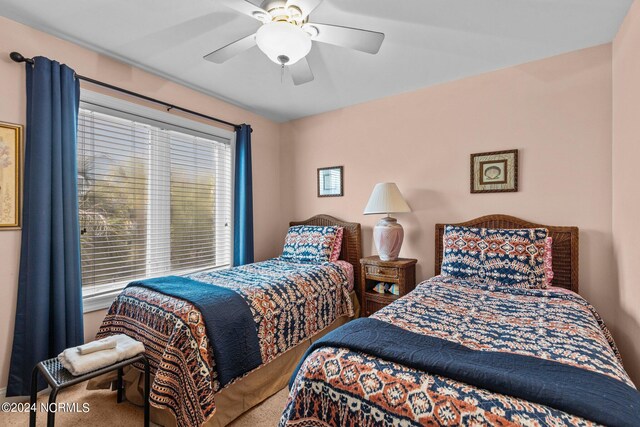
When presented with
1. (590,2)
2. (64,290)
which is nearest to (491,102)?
(590,2)

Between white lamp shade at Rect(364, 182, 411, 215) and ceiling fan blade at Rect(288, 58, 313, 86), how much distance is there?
1.31 m

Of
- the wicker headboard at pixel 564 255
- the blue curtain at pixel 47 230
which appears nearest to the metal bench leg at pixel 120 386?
the blue curtain at pixel 47 230

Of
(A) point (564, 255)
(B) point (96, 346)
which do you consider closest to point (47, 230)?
(B) point (96, 346)

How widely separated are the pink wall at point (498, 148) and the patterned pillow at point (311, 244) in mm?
382

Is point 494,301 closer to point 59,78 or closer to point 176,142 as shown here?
point 176,142

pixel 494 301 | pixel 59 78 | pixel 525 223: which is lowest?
pixel 494 301

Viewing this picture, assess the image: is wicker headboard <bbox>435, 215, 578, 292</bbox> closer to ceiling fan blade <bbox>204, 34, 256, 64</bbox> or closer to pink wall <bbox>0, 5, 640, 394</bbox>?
pink wall <bbox>0, 5, 640, 394</bbox>

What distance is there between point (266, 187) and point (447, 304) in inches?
108

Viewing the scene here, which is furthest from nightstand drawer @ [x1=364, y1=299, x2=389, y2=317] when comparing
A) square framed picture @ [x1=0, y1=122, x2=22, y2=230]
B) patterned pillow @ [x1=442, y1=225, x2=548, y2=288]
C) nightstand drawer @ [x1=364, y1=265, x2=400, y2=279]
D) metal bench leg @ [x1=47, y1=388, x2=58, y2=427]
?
square framed picture @ [x1=0, y1=122, x2=22, y2=230]

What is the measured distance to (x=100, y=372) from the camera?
1.52m

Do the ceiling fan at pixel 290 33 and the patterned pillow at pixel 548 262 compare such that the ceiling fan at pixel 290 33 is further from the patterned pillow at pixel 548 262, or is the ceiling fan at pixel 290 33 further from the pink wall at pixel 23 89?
the patterned pillow at pixel 548 262

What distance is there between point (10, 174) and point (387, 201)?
283cm

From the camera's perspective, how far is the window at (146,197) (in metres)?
2.42

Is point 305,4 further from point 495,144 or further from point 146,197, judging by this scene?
point 146,197
